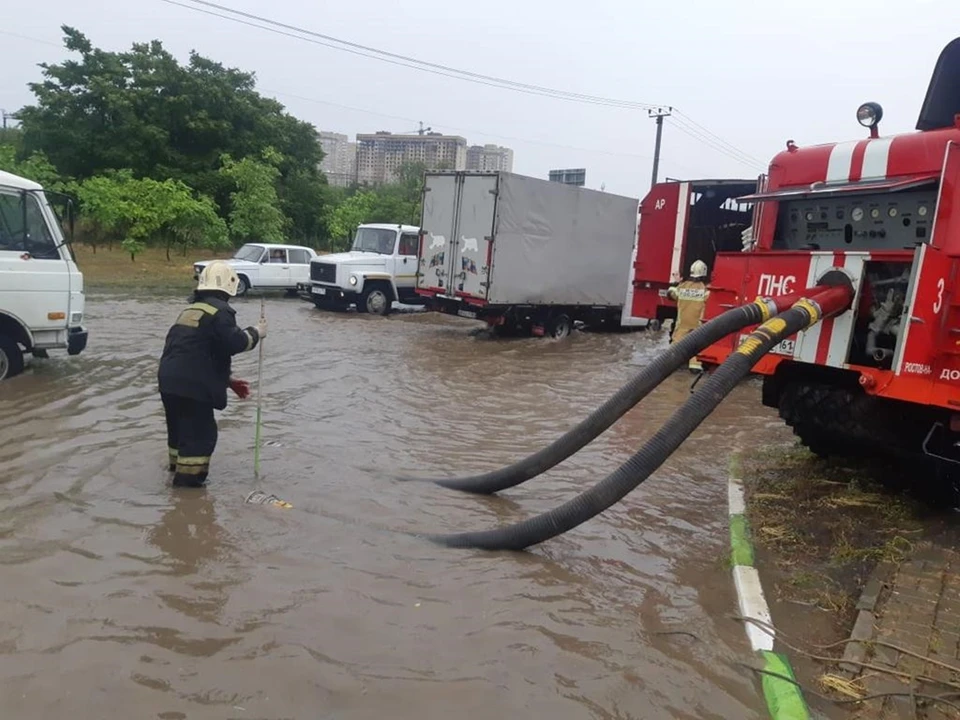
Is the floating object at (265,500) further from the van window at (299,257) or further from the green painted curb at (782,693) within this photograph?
the van window at (299,257)

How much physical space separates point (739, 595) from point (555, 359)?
32.2 feet

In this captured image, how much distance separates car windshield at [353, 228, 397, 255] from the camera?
19.0 m

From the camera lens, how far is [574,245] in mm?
16859

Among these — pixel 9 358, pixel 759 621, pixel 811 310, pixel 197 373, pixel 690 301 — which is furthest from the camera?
pixel 690 301

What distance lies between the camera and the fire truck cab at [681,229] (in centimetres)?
1288

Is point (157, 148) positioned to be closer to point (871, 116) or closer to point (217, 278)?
point (217, 278)

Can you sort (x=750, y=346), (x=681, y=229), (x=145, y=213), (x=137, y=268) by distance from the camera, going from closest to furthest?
(x=750, y=346) → (x=681, y=229) → (x=137, y=268) → (x=145, y=213)

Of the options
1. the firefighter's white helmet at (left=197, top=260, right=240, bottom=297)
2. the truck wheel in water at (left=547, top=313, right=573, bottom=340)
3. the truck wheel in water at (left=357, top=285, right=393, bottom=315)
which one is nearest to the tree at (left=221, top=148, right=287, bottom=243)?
the truck wheel in water at (left=357, top=285, right=393, bottom=315)

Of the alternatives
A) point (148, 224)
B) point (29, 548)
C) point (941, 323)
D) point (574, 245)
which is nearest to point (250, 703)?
point (29, 548)

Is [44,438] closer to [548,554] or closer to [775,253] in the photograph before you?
[548,554]

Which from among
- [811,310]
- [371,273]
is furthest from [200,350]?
[371,273]

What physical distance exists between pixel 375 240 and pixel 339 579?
51.7 ft

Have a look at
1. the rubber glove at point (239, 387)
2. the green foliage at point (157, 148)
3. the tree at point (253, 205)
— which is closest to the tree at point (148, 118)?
the green foliage at point (157, 148)

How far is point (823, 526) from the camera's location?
216 inches
